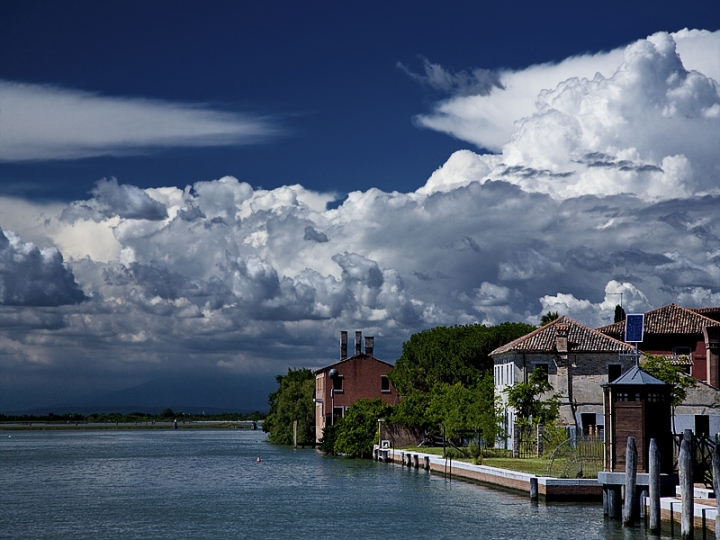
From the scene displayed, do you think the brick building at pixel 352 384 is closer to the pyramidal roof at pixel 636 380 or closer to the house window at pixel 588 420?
the house window at pixel 588 420

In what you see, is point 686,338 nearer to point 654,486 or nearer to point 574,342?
point 574,342

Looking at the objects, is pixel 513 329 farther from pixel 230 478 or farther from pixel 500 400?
pixel 230 478

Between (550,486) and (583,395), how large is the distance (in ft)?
66.3

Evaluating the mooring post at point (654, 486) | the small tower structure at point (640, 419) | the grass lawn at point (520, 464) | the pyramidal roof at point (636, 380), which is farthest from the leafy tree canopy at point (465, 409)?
the mooring post at point (654, 486)

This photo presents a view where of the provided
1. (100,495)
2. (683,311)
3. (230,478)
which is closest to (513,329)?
(683,311)

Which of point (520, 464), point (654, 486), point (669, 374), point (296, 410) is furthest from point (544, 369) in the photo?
point (296, 410)

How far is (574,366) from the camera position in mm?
54875

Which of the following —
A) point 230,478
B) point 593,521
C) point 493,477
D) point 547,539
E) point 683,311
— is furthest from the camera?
point 683,311

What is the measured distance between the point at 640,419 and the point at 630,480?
2.32 metres

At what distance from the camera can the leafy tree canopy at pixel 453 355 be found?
70250mm

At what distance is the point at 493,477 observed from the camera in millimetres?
42719

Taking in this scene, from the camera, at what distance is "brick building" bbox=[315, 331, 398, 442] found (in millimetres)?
80188

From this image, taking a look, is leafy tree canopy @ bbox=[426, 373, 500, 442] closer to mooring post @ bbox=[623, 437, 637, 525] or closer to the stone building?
the stone building

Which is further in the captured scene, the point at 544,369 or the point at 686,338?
the point at 686,338
